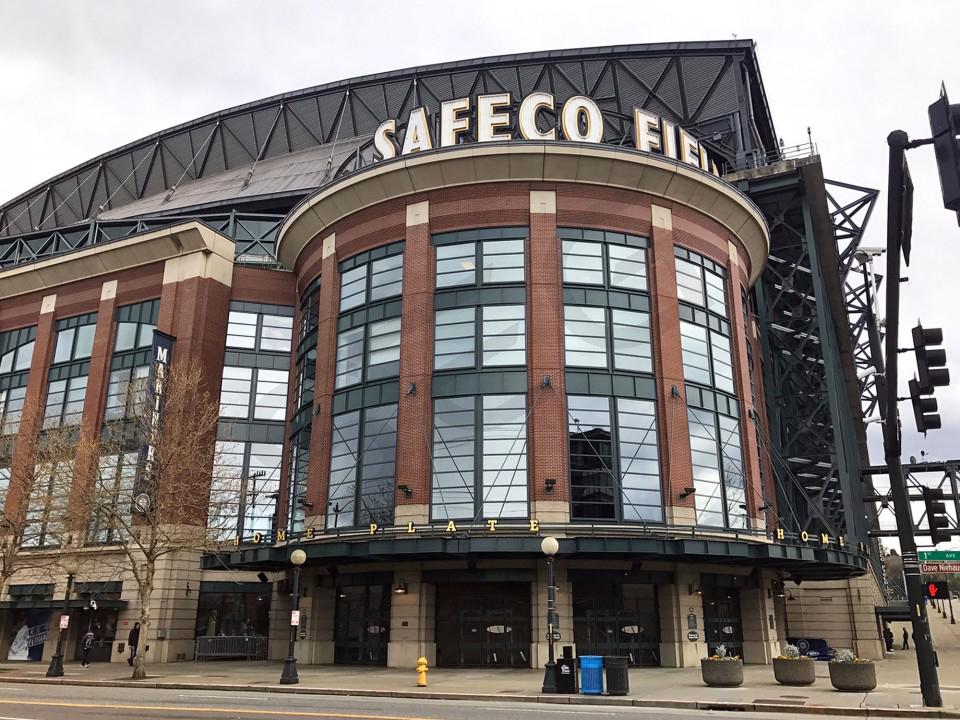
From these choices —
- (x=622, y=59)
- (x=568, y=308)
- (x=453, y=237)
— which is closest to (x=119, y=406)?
(x=453, y=237)

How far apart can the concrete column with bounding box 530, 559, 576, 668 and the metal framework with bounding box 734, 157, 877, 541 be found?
1769 cm

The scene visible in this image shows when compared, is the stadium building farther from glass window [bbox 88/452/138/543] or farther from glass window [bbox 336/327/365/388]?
glass window [bbox 88/452/138/543]

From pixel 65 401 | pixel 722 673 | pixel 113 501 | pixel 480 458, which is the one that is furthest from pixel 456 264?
pixel 65 401

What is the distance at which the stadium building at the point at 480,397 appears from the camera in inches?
1256

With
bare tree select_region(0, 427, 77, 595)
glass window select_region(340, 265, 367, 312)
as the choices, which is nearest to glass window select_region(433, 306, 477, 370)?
glass window select_region(340, 265, 367, 312)

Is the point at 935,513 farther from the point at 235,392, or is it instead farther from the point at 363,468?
the point at 235,392

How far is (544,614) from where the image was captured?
30531mm

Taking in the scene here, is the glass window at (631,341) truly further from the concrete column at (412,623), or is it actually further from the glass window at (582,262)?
the concrete column at (412,623)

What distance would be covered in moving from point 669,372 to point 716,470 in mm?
4562

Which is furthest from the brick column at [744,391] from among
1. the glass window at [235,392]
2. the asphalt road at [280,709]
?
the glass window at [235,392]

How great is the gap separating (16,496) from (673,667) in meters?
31.5

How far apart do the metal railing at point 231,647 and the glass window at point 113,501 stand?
634cm

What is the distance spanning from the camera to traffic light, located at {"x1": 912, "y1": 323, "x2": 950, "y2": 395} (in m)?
13.9

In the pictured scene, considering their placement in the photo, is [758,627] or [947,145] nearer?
[947,145]
